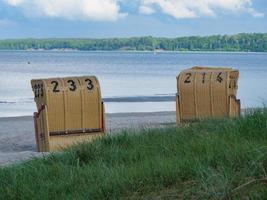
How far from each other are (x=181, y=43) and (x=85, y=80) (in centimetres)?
14279

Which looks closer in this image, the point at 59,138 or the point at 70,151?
the point at 70,151

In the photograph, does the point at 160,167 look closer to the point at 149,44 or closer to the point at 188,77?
the point at 188,77

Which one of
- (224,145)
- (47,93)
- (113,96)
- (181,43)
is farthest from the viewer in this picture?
(181,43)

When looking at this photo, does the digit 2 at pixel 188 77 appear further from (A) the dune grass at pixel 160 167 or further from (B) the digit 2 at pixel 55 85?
(A) the dune grass at pixel 160 167

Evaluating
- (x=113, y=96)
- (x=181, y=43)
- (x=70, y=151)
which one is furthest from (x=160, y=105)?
(x=181, y=43)

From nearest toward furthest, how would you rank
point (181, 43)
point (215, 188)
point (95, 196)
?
1. point (215, 188)
2. point (95, 196)
3. point (181, 43)

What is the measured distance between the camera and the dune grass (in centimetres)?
470

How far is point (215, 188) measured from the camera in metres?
4.50

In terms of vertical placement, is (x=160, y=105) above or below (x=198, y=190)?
below

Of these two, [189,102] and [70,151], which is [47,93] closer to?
[189,102]

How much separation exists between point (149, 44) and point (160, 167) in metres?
157

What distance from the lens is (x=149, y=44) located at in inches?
6358

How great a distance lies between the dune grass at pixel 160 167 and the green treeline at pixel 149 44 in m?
123

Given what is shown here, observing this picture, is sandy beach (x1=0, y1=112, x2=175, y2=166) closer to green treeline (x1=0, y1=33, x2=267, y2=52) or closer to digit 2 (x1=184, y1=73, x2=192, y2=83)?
digit 2 (x1=184, y1=73, x2=192, y2=83)
